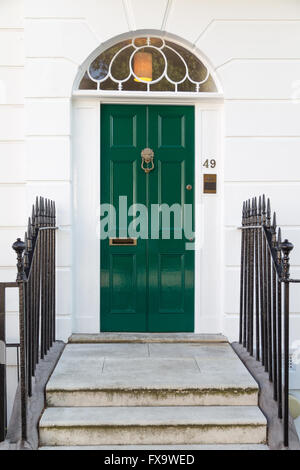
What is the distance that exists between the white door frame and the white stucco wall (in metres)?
0.14

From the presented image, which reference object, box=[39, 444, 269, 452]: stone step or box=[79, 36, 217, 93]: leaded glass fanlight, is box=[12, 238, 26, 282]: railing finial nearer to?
box=[39, 444, 269, 452]: stone step

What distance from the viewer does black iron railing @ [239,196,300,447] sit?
3.20 metres

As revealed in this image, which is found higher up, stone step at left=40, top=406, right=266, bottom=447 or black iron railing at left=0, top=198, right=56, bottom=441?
black iron railing at left=0, top=198, right=56, bottom=441

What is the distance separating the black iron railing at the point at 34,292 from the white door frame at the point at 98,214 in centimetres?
39

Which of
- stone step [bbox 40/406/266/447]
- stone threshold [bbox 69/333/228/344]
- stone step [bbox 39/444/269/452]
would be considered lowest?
stone step [bbox 39/444/269/452]

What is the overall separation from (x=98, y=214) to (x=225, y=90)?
66.4 inches

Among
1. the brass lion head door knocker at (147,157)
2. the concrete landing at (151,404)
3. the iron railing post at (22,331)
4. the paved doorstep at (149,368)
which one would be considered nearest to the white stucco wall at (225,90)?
the paved doorstep at (149,368)

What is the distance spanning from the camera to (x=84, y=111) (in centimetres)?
480

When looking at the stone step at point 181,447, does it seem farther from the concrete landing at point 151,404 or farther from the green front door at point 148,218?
the green front door at point 148,218

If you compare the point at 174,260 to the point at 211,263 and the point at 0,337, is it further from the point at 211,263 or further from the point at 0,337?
the point at 0,337

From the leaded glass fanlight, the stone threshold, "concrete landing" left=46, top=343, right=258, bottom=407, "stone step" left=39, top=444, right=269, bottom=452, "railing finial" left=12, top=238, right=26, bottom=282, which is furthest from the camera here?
the leaded glass fanlight

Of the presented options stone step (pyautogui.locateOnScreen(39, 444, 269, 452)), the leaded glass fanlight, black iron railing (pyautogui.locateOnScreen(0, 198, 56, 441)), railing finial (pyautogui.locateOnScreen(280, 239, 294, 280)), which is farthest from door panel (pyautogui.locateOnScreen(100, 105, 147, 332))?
railing finial (pyautogui.locateOnScreen(280, 239, 294, 280))

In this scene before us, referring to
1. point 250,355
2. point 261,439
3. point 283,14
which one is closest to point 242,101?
point 283,14

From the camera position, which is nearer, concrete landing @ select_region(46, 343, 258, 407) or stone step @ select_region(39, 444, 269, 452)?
stone step @ select_region(39, 444, 269, 452)
